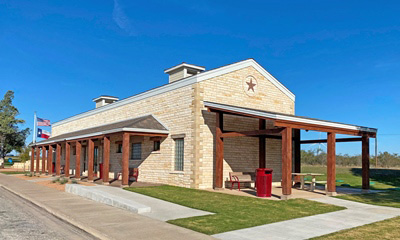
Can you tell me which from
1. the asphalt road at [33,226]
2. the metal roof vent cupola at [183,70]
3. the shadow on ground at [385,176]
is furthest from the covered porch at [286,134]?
the shadow on ground at [385,176]

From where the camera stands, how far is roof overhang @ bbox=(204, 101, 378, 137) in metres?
12.7

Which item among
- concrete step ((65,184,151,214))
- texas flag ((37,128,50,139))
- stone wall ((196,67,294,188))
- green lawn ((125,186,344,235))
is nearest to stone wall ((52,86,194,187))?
stone wall ((196,67,294,188))

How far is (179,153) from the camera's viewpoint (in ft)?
58.0

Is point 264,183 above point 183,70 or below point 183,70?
below

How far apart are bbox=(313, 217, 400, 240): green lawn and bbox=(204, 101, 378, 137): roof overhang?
4.79 meters

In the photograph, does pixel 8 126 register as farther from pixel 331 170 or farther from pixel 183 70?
pixel 331 170

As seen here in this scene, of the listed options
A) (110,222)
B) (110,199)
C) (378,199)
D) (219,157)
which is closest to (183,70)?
(219,157)

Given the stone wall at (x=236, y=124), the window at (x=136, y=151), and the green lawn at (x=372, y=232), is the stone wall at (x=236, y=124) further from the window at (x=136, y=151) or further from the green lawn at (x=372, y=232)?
the green lawn at (x=372, y=232)

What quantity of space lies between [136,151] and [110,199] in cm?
985

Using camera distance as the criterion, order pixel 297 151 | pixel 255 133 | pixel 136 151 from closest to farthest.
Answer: pixel 255 133 → pixel 297 151 → pixel 136 151

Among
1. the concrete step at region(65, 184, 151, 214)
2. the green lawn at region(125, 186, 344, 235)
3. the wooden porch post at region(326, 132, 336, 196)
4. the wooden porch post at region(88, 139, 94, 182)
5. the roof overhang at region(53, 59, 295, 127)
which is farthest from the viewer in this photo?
the wooden porch post at region(88, 139, 94, 182)

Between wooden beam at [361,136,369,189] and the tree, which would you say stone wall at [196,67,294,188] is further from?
the tree

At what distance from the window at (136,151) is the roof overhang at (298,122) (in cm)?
660

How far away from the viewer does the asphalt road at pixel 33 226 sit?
7.57 metres
